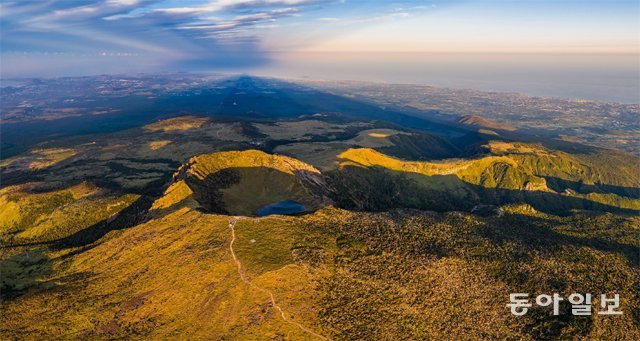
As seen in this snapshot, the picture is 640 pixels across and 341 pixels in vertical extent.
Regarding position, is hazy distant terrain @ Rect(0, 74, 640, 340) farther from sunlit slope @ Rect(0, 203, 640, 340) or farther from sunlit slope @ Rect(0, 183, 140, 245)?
sunlit slope @ Rect(0, 183, 140, 245)

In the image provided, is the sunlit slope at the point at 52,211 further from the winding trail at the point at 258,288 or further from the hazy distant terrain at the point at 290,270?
the winding trail at the point at 258,288

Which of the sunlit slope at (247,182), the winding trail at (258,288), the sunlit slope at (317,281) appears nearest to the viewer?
the winding trail at (258,288)

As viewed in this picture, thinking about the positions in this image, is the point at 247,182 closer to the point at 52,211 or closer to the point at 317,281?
the point at 317,281

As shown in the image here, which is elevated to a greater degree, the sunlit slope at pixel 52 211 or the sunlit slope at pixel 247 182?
the sunlit slope at pixel 247 182

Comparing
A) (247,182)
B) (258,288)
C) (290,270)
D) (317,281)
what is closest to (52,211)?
(247,182)

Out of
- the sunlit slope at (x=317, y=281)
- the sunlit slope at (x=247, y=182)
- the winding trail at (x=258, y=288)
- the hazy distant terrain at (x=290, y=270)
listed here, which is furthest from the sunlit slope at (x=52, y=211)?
the winding trail at (x=258, y=288)

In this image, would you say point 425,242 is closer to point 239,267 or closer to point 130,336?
point 239,267

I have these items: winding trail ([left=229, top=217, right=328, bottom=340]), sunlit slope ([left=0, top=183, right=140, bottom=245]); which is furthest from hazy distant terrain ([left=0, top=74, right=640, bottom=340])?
sunlit slope ([left=0, top=183, right=140, bottom=245])

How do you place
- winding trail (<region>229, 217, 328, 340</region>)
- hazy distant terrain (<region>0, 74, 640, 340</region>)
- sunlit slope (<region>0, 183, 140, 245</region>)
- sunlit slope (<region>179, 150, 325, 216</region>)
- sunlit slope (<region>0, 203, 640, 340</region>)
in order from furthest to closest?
sunlit slope (<region>0, 183, 140, 245</region>)
sunlit slope (<region>179, 150, 325, 216</region>)
hazy distant terrain (<region>0, 74, 640, 340</region>)
sunlit slope (<region>0, 203, 640, 340</region>)
winding trail (<region>229, 217, 328, 340</region>)
